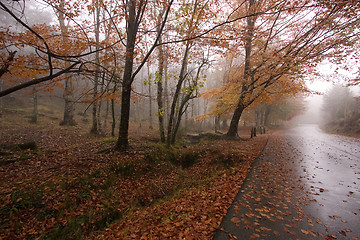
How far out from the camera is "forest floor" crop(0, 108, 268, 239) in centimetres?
359

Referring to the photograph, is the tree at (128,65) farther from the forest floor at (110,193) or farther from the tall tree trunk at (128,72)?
the forest floor at (110,193)

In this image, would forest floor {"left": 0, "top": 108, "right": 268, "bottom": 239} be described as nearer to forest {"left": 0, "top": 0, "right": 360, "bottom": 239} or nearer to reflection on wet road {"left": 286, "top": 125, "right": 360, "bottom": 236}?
forest {"left": 0, "top": 0, "right": 360, "bottom": 239}

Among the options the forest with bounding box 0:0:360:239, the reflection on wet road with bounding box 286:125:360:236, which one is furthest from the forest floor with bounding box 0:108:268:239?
the reflection on wet road with bounding box 286:125:360:236

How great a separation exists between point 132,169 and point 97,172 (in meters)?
1.36

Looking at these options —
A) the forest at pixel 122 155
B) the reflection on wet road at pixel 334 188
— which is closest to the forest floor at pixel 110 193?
the forest at pixel 122 155

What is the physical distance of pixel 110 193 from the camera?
17.6 ft

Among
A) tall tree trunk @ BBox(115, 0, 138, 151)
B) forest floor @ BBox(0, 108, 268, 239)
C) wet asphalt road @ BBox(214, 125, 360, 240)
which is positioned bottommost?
forest floor @ BBox(0, 108, 268, 239)

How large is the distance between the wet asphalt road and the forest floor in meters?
0.41

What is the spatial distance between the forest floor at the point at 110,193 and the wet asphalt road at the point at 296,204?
411mm

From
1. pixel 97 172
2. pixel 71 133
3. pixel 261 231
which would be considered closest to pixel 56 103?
pixel 71 133

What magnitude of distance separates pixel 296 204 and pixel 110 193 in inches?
220

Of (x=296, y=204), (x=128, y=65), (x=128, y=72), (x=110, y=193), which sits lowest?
(x=110, y=193)

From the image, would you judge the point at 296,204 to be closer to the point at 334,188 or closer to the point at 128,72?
the point at 334,188

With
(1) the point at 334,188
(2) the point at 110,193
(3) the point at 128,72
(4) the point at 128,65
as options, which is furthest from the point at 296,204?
(4) the point at 128,65
